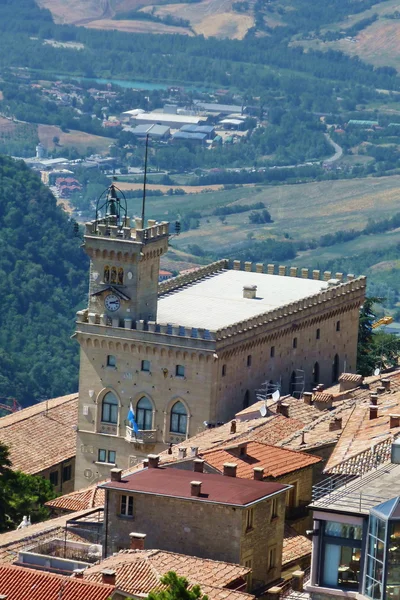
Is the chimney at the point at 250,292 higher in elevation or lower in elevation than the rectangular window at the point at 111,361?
higher

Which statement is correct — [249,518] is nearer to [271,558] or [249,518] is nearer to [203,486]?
[271,558]

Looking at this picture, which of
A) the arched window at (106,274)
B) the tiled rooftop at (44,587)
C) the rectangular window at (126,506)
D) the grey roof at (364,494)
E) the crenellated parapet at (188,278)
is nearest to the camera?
the grey roof at (364,494)

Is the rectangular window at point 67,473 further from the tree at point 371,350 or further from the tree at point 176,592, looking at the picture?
the tree at point 176,592

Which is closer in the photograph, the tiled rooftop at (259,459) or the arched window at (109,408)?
the tiled rooftop at (259,459)

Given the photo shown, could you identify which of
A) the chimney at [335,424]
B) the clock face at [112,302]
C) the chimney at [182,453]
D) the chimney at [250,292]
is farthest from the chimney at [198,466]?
the chimney at [250,292]

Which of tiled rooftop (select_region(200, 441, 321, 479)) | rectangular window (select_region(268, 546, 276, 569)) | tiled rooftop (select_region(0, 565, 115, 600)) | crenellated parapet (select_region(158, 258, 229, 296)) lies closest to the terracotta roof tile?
tiled rooftop (select_region(0, 565, 115, 600))

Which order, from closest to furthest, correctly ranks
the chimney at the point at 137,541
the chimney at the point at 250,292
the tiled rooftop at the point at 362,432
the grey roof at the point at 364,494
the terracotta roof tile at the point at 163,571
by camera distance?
the grey roof at the point at 364,494, the terracotta roof tile at the point at 163,571, the tiled rooftop at the point at 362,432, the chimney at the point at 137,541, the chimney at the point at 250,292

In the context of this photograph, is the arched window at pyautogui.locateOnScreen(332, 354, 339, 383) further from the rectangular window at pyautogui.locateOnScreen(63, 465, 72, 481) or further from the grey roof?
the grey roof
